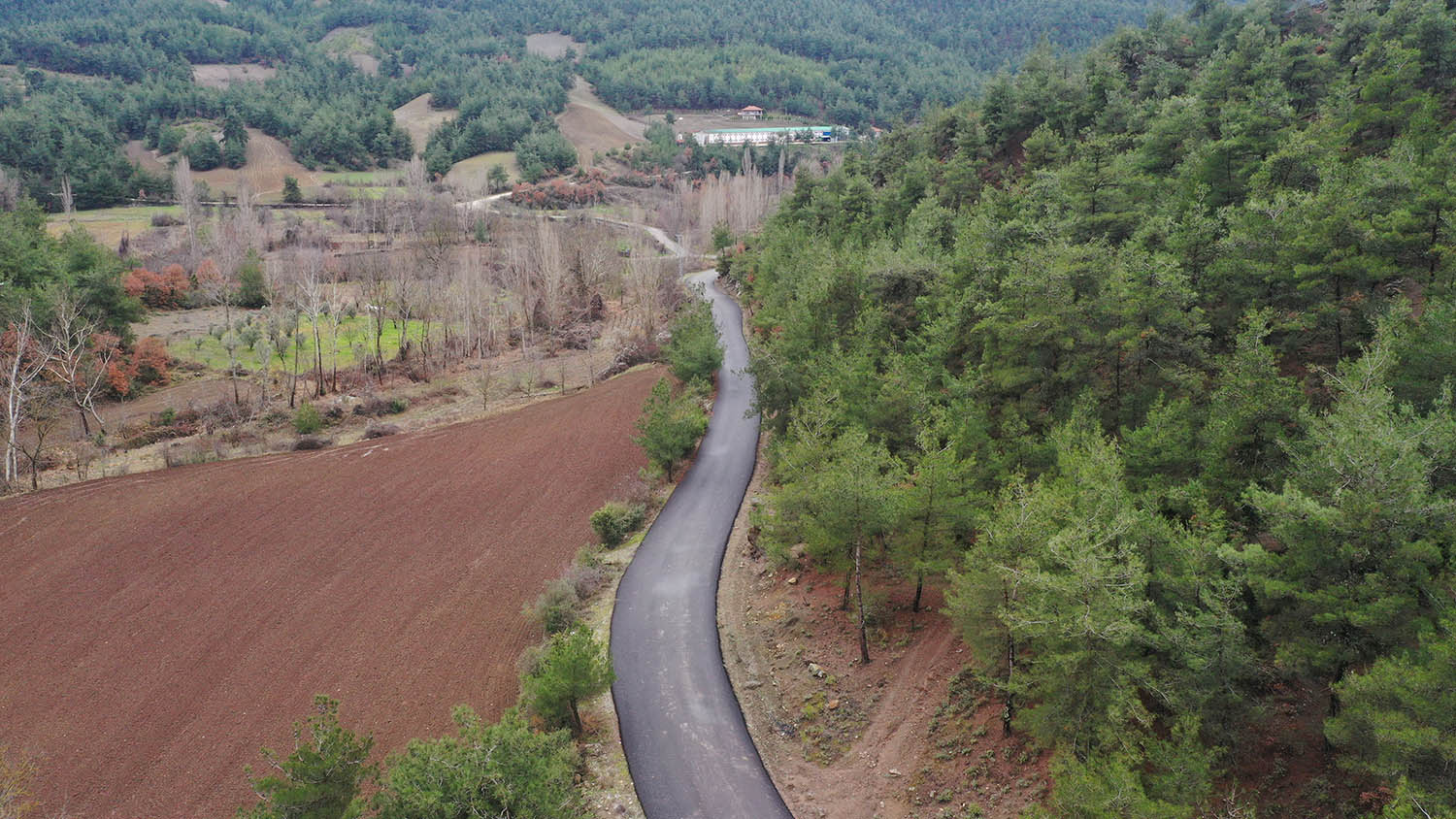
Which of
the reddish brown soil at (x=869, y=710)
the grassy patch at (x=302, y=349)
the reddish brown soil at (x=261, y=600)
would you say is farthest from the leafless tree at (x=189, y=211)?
the reddish brown soil at (x=869, y=710)

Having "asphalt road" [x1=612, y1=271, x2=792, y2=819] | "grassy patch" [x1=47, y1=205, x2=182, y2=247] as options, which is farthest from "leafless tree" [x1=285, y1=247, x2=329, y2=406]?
"asphalt road" [x1=612, y1=271, x2=792, y2=819]

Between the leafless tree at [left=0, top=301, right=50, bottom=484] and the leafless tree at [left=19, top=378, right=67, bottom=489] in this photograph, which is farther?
the leafless tree at [left=19, top=378, right=67, bottom=489]

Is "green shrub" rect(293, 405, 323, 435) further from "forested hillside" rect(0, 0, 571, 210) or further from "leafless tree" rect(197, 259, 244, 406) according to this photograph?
"forested hillside" rect(0, 0, 571, 210)

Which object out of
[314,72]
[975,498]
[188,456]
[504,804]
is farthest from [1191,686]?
[314,72]

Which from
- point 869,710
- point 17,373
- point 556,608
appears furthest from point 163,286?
point 869,710

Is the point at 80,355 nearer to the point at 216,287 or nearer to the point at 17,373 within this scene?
the point at 17,373

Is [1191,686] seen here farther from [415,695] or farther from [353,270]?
[353,270]

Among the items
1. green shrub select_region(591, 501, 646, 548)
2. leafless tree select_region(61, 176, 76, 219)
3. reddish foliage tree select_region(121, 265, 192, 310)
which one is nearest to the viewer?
green shrub select_region(591, 501, 646, 548)
